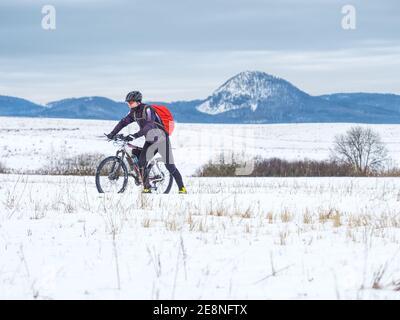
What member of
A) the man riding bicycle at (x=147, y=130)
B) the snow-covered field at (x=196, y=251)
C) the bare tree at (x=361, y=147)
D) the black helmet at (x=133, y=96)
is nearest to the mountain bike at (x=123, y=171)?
the man riding bicycle at (x=147, y=130)

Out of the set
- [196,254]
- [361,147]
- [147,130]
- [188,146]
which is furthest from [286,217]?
[361,147]

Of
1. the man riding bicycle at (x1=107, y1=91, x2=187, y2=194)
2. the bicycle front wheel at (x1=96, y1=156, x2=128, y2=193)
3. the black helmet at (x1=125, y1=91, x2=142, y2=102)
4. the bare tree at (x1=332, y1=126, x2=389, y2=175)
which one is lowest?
the bare tree at (x1=332, y1=126, x2=389, y2=175)

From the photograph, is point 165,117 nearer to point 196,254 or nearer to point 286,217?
point 286,217

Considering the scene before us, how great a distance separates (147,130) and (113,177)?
132 centimetres

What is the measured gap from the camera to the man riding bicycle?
40.2 ft

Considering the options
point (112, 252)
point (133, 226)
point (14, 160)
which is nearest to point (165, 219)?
point (133, 226)

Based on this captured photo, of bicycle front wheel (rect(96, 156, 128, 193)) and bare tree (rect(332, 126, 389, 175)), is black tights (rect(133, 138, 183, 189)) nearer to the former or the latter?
bicycle front wheel (rect(96, 156, 128, 193))

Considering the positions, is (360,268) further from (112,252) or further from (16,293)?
(16,293)

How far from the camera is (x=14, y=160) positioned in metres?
46.8

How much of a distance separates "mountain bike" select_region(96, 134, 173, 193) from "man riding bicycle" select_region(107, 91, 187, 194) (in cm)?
14

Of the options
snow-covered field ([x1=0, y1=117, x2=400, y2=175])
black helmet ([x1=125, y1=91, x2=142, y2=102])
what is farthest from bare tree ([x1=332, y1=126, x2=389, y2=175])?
black helmet ([x1=125, y1=91, x2=142, y2=102])

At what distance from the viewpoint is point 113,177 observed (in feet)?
42.4

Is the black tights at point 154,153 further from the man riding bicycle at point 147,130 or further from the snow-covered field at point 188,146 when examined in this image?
the snow-covered field at point 188,146

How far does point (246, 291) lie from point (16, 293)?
1716mm
